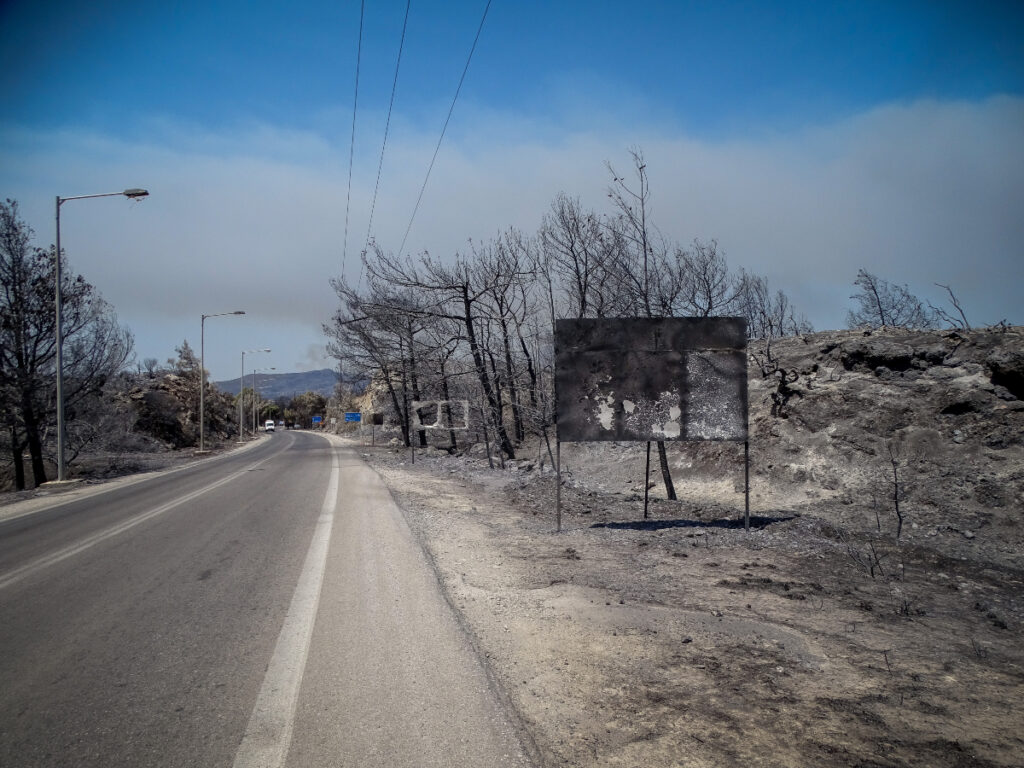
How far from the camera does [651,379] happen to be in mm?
9875

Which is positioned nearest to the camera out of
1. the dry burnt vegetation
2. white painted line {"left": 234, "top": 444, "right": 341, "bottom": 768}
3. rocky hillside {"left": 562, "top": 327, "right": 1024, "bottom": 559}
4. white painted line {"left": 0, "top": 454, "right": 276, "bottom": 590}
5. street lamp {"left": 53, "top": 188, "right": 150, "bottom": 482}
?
white painted line {"left": 234, "top": 444, "right": 341, "bottom": 768}

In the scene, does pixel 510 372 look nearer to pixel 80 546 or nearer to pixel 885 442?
pixel 885 442

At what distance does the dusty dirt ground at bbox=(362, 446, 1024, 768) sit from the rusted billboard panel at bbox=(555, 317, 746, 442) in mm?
Result: 1633

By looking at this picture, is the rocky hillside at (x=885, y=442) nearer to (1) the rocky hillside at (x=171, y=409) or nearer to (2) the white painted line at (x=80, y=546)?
(2) the white painted line at (x=80, y=546)

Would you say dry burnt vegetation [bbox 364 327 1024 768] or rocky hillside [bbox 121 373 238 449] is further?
rocky hillside [bbox 121 373 238 449]

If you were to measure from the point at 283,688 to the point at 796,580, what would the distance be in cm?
539

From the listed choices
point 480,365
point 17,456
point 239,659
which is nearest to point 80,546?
point 239,659

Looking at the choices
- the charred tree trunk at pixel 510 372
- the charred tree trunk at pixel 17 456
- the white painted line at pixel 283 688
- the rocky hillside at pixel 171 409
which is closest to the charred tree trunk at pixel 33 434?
the charred tree trunk at pixel 17 456

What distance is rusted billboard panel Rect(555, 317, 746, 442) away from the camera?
386 inches

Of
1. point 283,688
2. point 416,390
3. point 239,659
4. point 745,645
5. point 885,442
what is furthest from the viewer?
point 416,390

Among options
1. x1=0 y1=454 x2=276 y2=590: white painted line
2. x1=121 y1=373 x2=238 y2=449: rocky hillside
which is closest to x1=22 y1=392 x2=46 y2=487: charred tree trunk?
x1=0 y1=454 x2=276 y2=590: white painted line

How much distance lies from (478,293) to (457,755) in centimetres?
1887

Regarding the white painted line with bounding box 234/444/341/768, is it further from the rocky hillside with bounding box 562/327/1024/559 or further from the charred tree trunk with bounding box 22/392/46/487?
the charred tree trunk with bounding box 22/392/46/487

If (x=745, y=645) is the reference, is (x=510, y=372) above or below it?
above
